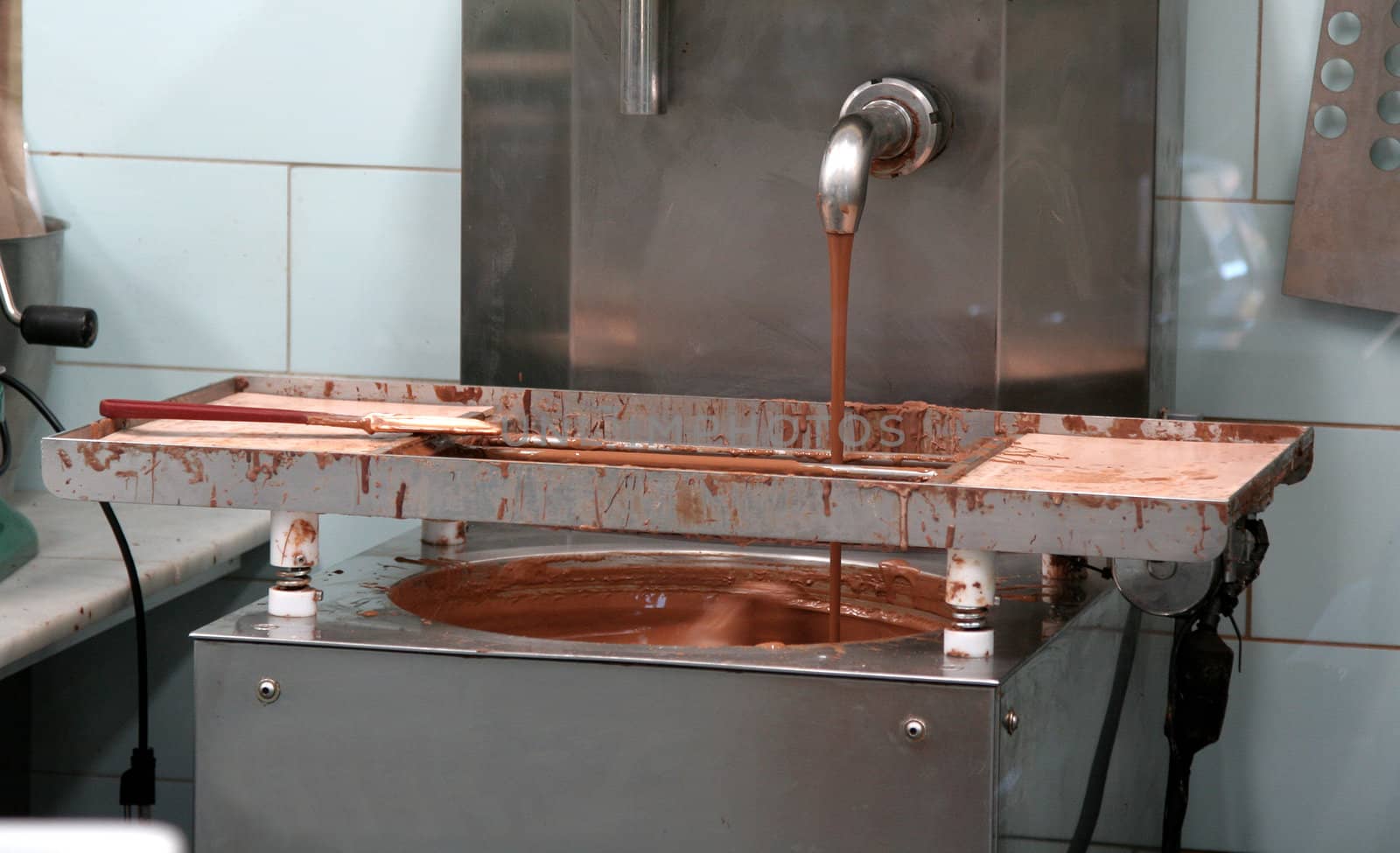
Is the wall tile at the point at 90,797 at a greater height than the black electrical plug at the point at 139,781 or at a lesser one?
lesser

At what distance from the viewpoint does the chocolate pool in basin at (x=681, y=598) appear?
1163 millimetres

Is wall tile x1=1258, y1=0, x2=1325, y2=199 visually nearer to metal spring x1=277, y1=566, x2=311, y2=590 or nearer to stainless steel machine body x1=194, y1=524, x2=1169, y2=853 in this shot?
stainless steel machine body x1=194, y1=524, x2=1169, y2=853

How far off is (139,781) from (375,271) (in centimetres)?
54

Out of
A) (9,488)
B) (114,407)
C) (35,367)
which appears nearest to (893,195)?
(114,407)

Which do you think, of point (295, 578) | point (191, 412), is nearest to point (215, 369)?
point (191, 412)

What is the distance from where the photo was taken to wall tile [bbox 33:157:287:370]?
1.57m

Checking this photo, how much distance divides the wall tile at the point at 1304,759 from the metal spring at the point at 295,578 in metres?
0.84

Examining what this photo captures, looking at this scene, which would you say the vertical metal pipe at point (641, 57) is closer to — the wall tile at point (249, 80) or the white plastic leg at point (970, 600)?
the wall tile at point (249, 80)

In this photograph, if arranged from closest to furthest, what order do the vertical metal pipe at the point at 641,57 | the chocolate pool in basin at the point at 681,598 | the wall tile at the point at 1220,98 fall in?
the chocolate pool in basin at the point at 681,598 → the vertical metal pipe at the point at 641,57 → the wall tile at the point at 1220,98

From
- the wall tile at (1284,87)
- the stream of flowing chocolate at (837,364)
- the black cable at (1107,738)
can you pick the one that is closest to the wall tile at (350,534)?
the stream of flowing chocolate at (837,364)

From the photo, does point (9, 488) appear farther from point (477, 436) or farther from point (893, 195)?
point (893, 195)

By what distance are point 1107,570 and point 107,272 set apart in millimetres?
1009

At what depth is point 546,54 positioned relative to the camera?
1.34 meters

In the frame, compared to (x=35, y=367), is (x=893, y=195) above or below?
above
